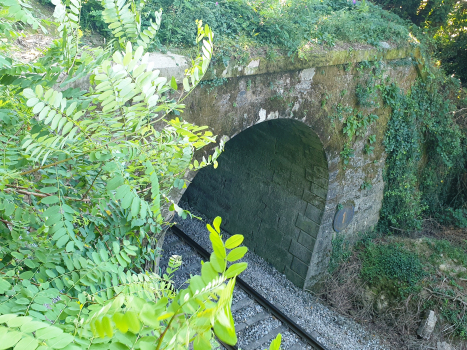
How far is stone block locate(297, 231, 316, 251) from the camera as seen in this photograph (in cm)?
683

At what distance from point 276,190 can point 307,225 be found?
37.8 inches

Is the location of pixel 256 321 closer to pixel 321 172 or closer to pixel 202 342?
pixel 321 172

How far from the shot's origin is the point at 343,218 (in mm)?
7035

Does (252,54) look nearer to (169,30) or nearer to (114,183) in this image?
(169,30)

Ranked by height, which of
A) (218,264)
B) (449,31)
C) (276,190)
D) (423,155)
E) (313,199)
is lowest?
(276,190)

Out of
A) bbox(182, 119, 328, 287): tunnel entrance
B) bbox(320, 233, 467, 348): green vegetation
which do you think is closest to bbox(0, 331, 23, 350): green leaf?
bbox(182, 119, 328, 287): tunnel entrance

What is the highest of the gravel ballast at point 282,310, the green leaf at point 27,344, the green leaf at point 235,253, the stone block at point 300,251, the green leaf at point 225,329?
the green leaf at point 235,253

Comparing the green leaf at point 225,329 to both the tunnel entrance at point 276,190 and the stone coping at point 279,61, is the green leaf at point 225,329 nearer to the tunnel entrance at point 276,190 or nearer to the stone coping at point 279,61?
the stone coping at point 279,61

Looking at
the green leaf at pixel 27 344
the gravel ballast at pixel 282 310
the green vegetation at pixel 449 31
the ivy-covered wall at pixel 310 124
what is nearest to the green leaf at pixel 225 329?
the green leaf at pixel 27 344

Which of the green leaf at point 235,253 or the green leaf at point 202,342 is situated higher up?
the green leaf at point 235,253

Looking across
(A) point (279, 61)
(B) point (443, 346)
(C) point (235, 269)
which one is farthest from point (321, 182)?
(C) point (235, 269)

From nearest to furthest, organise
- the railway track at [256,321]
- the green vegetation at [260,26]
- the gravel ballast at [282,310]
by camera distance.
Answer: the green vegetation at [260,26], the railway track at [256,321], the gravel ballast at [282,310]

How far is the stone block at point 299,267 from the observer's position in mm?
6961

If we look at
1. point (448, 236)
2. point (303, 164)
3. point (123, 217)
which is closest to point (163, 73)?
point (123, 217)
